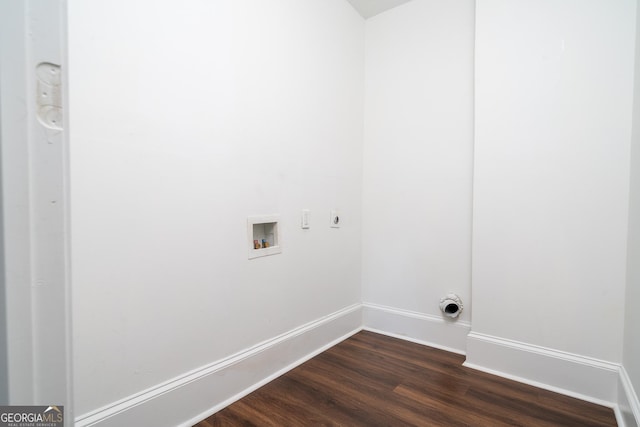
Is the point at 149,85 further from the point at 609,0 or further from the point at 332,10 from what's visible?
the point at 609,0

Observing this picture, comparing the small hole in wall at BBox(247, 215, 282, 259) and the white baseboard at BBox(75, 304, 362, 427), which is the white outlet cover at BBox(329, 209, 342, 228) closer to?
the small hole in wall at BBox(247, 215, 282, 259)

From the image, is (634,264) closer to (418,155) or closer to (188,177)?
(418,155)

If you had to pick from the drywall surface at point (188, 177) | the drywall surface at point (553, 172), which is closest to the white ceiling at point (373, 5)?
the drywall surface at point (188, 177)

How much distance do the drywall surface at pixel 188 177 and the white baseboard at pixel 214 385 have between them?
0.04 metres

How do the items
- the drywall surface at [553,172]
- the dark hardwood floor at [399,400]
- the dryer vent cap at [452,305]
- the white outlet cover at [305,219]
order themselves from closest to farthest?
the dark hardwood floor at [399,400], the drywall surface at [553,172], the white outlet cover at [305,219], the dryer vent cap at [452,305]

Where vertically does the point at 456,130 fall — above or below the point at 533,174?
above

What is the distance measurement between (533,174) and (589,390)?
1154 mm

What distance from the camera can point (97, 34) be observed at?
3.54 feet

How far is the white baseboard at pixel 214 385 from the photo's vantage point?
1.17 meters

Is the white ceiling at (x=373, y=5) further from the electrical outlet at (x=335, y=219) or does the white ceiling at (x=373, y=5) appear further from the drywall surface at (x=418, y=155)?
the electrical outlet at (x=335, y=219)

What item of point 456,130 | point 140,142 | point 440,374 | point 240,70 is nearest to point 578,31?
point 456,130

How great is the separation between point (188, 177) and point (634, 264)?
80.3 inches

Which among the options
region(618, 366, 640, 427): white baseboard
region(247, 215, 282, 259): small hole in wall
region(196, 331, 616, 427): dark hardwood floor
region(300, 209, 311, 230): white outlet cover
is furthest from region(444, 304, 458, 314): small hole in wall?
region(247, 215, 282, 259): small hole in wall

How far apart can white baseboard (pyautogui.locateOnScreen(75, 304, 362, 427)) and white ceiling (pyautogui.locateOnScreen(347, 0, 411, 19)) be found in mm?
2348
